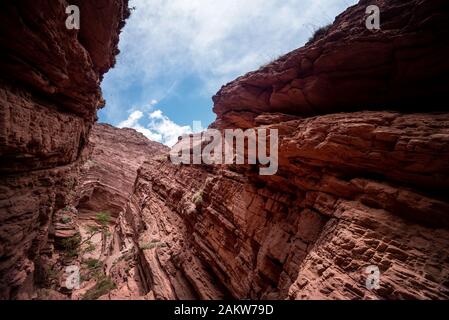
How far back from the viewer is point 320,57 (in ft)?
24.2

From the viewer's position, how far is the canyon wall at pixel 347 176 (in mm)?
4675

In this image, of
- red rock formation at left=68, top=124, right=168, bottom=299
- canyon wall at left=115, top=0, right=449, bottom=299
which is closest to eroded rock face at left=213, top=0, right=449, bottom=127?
canyon wall at left=115, top=0, right=449, bottom=299

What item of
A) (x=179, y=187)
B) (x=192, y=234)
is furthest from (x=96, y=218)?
(x=192, y=234)

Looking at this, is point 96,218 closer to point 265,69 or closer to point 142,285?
point 142,285

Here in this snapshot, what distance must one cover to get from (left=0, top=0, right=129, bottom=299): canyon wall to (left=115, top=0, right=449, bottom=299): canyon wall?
6.61 metres

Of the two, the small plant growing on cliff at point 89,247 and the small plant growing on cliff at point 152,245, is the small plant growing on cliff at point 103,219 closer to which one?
the small plant growing on cliff at point 89,247

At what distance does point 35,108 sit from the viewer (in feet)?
25.0

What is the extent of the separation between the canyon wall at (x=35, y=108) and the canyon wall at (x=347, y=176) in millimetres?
6614

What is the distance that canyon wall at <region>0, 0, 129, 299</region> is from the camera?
236 inches

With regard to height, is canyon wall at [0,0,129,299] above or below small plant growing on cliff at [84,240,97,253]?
above

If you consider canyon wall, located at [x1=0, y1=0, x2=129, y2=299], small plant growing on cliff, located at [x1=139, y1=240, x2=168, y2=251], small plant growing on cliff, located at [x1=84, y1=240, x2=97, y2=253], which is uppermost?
canyon wall, located at [x1=0, y1=0, x2=129, y2=299]

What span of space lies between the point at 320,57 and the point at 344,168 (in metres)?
3.91

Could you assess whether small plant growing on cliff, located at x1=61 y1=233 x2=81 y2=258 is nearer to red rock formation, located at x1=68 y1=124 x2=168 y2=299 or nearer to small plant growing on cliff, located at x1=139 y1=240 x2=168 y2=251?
red rock formation, located at x1=68 y1=124 x2=168 y2=299

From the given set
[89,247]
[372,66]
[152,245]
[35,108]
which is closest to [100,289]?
[152,245]
